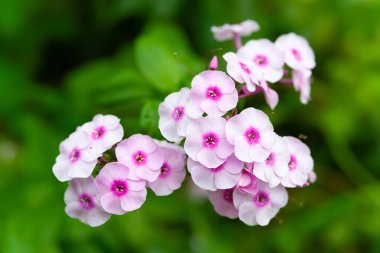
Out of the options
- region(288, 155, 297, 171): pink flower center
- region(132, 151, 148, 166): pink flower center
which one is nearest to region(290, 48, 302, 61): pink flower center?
region(288, 155, 297, 171): pink flower center

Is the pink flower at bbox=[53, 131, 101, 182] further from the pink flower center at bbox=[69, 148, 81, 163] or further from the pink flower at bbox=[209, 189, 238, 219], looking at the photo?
the pink flower at bbox=[209, 189, 238, 219]

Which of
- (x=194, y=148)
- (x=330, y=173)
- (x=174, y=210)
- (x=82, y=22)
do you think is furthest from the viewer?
(x=82, y=22)

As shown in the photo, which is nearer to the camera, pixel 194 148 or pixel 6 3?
pixel 194 148

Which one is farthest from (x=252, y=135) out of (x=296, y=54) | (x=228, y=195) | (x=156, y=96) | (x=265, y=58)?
(x=156, y=96)

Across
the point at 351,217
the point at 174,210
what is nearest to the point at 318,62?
the point at 351,217

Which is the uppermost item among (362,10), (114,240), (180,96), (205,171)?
(180,96)

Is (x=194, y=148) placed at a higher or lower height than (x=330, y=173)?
higher

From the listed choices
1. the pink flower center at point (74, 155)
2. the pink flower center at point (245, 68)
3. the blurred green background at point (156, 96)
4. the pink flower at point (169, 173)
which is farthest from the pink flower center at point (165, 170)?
the blurred green background at point (156, 96)

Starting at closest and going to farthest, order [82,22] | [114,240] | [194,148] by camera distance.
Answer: [194,148]
[114,240]
[82,22]

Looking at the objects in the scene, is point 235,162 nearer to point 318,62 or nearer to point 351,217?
point 351,217
